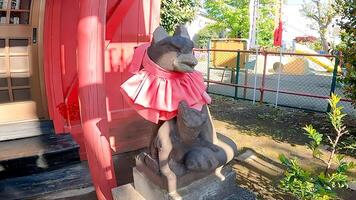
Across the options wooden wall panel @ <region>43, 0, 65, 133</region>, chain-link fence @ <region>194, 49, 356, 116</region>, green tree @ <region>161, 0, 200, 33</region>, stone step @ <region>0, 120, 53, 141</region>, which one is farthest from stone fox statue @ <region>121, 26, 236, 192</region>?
green tree @ <region>161, 0, 200, 33</region>

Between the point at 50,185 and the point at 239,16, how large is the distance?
2150 cm

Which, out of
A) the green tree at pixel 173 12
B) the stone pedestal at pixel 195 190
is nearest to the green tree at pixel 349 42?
the stone pedestal at pixel 195 190

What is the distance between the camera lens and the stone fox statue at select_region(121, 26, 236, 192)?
2.06 m

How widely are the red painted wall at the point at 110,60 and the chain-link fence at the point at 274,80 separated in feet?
12.6

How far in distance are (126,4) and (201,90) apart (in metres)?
1.90

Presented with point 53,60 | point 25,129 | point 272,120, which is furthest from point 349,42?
point 25,129

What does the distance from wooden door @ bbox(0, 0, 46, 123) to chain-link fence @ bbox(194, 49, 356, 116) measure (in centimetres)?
519

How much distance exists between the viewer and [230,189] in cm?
241

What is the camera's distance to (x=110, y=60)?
14.1 feet

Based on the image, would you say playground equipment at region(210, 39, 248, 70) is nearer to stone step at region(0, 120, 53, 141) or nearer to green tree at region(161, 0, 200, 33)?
green tree at region(161, 0, 200, 33)

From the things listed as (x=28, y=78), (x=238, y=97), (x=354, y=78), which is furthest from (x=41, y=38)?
(x=238, y=97)

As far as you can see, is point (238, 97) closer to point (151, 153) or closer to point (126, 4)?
point (126, 4)

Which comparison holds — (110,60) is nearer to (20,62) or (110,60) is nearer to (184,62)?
(20,62)

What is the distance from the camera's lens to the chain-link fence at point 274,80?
7656 millimetres
